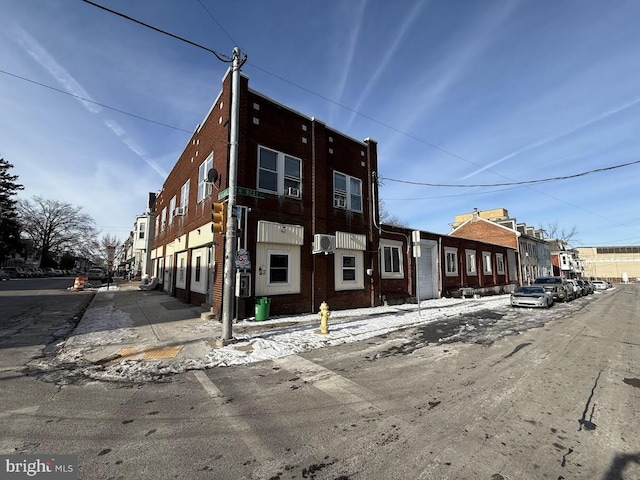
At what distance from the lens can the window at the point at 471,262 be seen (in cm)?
2497

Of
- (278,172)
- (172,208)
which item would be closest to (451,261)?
(278,172)

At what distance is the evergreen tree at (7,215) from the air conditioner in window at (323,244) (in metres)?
55.3

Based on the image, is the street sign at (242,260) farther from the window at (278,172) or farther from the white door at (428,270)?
the white door at (428,270)

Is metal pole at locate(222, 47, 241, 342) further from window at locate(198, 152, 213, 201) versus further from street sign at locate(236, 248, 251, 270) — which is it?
window at locate(198, 152, 213, 201)

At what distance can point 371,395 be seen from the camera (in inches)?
185

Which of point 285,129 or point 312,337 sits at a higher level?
point 285,129

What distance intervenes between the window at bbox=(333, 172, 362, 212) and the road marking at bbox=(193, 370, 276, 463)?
10948mm

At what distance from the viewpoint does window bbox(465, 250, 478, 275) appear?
81.9 ft

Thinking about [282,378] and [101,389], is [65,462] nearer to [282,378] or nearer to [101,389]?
[101,389]

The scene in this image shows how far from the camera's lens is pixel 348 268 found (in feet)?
48.5

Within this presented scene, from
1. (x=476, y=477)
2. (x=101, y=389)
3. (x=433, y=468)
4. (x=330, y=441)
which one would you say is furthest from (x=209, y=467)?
(x=101, y=389)

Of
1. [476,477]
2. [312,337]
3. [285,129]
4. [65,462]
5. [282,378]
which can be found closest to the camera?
[476,477]

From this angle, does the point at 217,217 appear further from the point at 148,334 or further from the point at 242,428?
the point at 242,428

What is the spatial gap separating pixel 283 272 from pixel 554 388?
9112 millimetres
